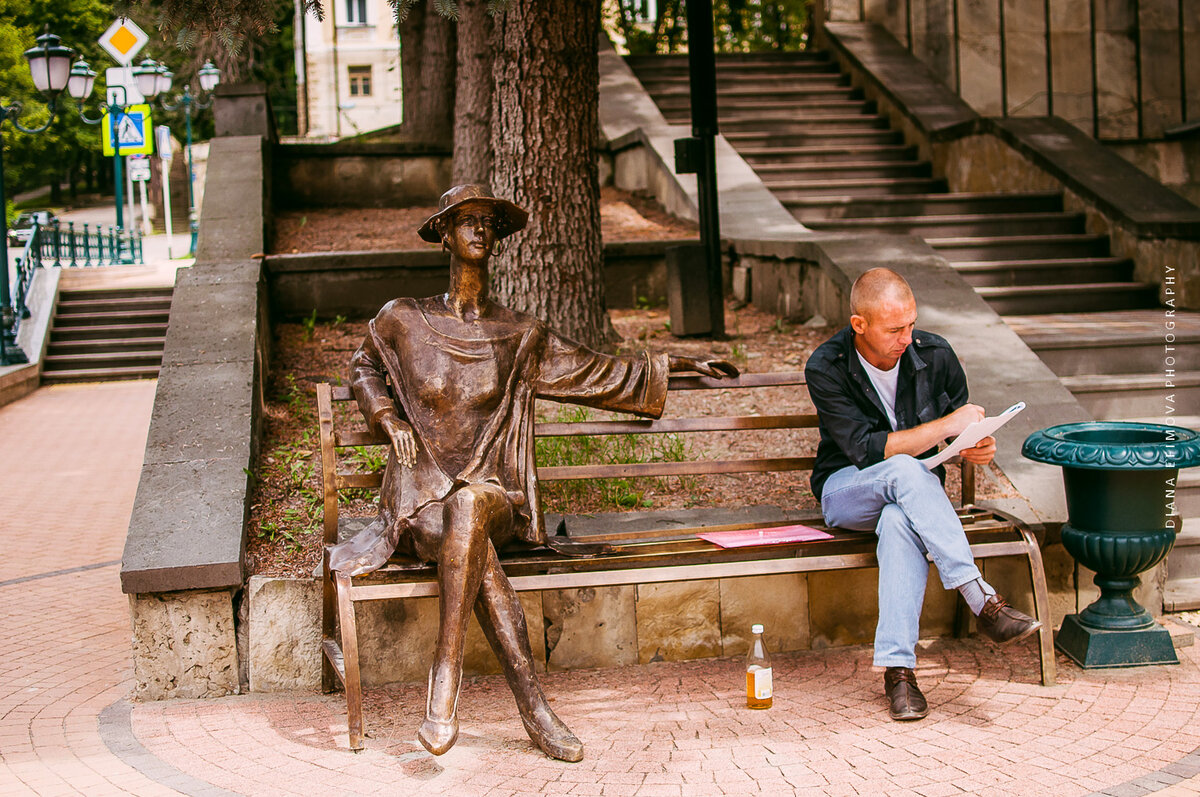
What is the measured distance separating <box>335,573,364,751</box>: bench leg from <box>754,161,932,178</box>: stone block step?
9317 mm

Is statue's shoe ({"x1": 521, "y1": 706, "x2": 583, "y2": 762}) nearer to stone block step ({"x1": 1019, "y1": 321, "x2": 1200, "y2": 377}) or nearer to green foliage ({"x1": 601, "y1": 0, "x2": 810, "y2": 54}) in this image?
stone block step ({"x1": 1019, "y1": 321, "x2": 1200, "y2": 377})

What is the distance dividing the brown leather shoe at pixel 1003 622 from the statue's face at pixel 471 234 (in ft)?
7.68

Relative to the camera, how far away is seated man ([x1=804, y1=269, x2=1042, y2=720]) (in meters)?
4.37

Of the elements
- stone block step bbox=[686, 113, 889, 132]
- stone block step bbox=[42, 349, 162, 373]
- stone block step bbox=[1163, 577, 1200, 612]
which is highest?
stone block step bbox=[686, 113, 889, 132]

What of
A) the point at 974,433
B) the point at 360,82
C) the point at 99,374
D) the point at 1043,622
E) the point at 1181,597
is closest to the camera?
the point at 974,433

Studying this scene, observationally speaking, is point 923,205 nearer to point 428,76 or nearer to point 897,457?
point 428,76

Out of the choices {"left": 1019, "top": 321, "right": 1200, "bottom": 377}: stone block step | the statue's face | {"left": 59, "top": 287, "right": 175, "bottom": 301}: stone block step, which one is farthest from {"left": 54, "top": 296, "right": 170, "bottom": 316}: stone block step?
the statue's face

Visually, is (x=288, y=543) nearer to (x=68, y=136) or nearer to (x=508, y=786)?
(x=508, y=786)

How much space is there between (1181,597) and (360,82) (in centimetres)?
6056

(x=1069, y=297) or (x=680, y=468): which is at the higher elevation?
(x=1069, y=297)

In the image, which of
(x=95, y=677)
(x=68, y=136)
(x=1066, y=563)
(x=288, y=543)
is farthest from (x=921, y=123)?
(x=68, y=136)

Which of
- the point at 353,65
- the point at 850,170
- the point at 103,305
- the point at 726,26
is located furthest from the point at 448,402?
the point at 353,65

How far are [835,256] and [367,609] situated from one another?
4.34 m

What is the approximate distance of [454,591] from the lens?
4059mm
